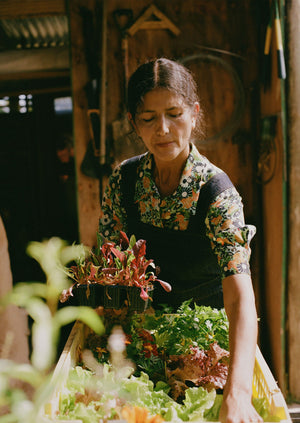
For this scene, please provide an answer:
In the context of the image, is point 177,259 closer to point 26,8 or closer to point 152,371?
point 152,371

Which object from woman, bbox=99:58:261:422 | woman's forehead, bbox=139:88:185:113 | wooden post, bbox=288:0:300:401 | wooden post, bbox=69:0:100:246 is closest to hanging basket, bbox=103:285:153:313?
woman, bbox=99:58:261:422

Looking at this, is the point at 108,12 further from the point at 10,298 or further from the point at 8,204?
the point at 10,298

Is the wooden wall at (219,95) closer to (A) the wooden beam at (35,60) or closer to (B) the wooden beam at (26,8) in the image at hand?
(B) the wooden beam at (26,8)

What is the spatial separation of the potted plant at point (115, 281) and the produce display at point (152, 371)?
21cm

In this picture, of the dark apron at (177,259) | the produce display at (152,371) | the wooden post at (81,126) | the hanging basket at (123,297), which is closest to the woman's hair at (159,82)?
the dark apron at (177,259)

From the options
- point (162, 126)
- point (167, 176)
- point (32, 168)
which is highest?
point (32, 168)

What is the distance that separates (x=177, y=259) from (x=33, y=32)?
3648 mm

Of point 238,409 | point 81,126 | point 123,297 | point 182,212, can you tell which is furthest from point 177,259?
point 81,126

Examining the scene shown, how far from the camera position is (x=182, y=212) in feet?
5.93

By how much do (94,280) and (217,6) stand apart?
111 inches

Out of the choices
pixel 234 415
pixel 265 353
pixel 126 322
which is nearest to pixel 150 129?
pixel 126 322

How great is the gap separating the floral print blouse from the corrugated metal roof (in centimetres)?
265

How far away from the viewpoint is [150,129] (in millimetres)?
1687

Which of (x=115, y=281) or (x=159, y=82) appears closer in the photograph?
(x=115, y=281)
